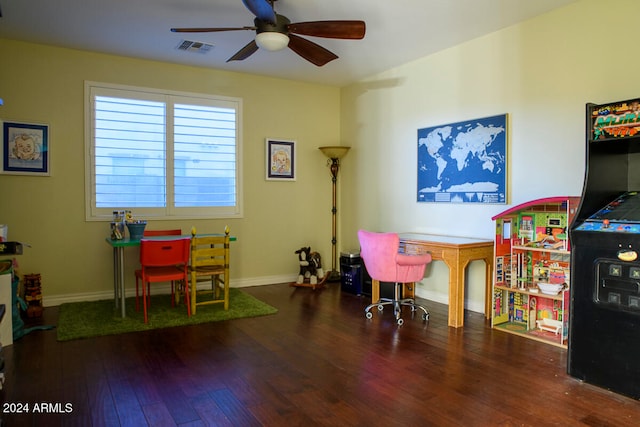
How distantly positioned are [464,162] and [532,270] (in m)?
1.31

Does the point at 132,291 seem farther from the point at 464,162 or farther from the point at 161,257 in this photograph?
the point at 464,162

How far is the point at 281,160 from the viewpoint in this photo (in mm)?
6082

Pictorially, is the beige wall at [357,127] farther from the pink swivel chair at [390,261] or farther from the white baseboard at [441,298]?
the pink swivel chair at [390,261]

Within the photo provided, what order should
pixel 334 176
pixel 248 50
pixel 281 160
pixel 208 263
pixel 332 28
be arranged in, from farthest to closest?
pixel 334 176, pixel 281 160, pixel 208 263, pixel 248 50, pixel 332 28

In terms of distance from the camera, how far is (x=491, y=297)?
418 centimetres

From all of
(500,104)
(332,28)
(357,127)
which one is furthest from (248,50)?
(357,127)

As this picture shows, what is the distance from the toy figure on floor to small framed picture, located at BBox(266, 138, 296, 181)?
42.2 inches

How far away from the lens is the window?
4984mm

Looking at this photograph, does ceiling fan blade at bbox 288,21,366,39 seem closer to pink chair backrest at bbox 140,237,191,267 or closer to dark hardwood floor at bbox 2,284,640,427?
pink chair backrest at bbox 140,237,191,267

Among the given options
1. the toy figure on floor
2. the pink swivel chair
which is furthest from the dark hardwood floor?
the toy figure on floor

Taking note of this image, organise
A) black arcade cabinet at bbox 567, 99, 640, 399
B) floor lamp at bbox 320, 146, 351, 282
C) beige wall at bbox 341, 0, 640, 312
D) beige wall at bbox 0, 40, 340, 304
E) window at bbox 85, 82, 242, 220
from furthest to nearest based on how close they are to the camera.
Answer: floor lamp at bbox 320, 146, 351, 282 < window at bbox 85, 82, 242, 220 < beige wall at bbox 0, 40, 340, 304 < beige wall at bbox 341, 0, 640, 312 < black arcade cabinet at bbox 567, 99, 640, 399

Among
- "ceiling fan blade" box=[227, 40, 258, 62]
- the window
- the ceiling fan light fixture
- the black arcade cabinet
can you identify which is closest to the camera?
the black arcade cabinet

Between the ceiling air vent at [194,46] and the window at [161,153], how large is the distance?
2.45 ft

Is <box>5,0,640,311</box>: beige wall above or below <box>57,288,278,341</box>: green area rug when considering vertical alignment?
above
